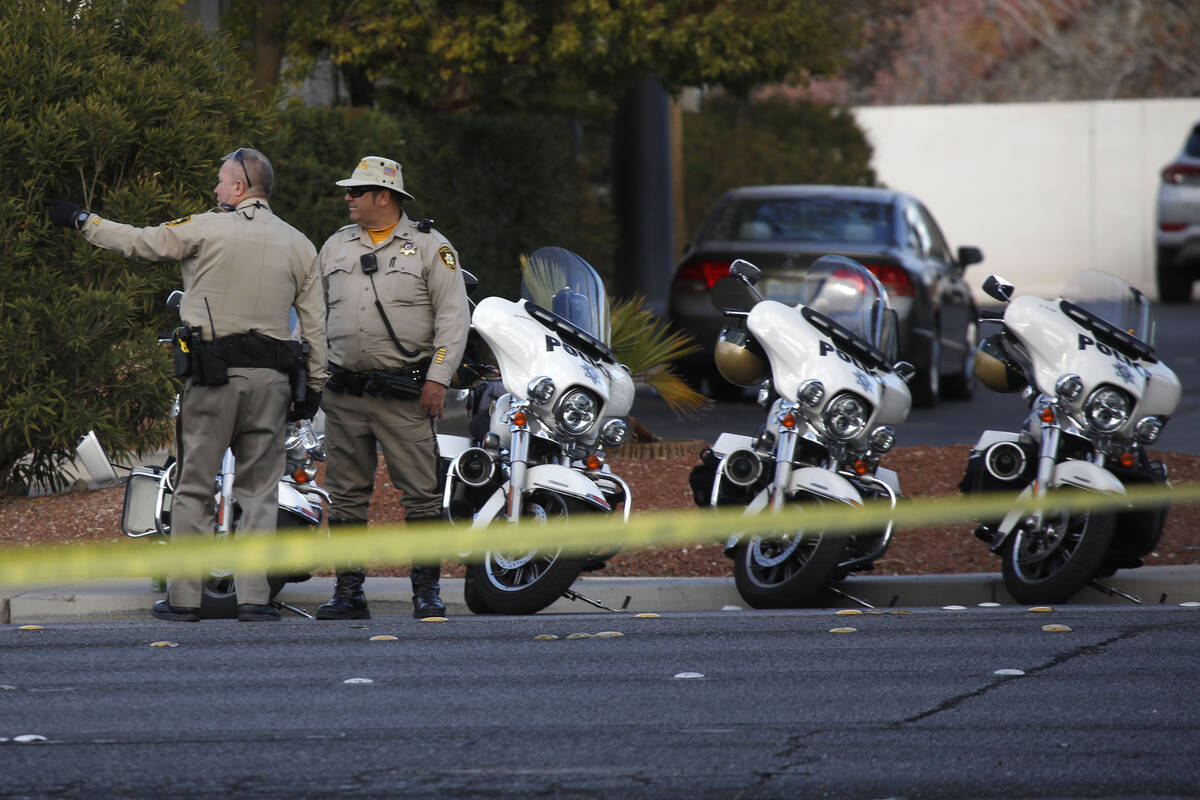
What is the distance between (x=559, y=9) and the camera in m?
15.9

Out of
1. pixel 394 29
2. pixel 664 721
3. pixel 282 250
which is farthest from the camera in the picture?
pixel 394 29

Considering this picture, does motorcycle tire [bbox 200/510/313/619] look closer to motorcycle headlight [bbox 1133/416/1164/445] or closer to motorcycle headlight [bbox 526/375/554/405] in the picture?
motorcycle headlight [bbox 526/375/554/405]

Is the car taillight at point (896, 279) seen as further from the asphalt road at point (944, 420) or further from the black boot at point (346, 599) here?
the black boot at point (346, 599)

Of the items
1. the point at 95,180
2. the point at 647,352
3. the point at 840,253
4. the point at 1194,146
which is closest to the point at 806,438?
the point at 647,352

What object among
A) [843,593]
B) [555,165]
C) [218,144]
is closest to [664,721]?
[843,593]

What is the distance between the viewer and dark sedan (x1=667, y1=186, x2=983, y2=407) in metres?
15.0

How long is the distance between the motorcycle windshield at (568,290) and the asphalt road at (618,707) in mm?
1225

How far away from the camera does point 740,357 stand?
8.54 meters

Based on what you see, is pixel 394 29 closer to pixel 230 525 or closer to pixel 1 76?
pixel 1 76

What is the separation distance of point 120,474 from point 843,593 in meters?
4.57

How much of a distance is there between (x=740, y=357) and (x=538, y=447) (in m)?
1.01

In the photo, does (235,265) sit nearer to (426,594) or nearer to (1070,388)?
(426,594)

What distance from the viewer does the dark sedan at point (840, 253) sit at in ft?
49.1

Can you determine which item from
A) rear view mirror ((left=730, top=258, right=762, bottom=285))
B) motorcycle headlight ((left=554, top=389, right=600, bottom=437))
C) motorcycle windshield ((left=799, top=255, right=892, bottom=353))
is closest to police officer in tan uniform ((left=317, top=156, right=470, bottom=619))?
motorcycle headlight ((left=554, top=389, right=600, bottom=437))
